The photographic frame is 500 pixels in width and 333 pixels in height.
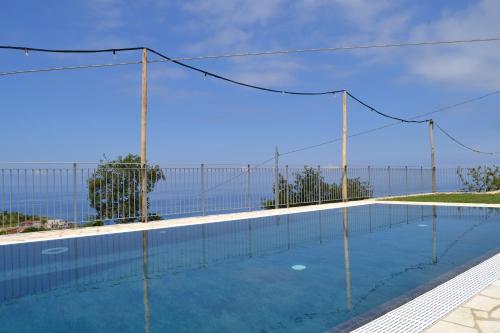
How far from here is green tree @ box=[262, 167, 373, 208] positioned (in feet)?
36.9

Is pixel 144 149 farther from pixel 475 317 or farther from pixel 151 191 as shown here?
pixel 475 317

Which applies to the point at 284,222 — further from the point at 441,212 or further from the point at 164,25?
the point at 164,25

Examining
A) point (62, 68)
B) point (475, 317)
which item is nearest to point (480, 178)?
point (475, 317)

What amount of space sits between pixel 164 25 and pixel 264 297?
9.60 metres

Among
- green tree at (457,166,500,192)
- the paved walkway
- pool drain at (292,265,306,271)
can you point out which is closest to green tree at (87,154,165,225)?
pool drain at (292,265,306,271)

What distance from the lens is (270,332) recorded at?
238 cm

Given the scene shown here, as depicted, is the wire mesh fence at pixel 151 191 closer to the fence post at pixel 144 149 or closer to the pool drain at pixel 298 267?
the fence post at pixel 144 149

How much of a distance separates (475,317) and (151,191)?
7.06m

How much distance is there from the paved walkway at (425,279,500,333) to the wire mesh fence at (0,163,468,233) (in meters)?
5.89

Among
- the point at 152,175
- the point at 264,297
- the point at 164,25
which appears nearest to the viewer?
the point at 264,297

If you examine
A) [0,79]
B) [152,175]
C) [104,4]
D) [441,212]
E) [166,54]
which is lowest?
[441,212]

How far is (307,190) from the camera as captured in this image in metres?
12.0

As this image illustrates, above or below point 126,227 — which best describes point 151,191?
above

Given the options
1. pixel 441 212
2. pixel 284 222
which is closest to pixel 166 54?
pixel 284 222
